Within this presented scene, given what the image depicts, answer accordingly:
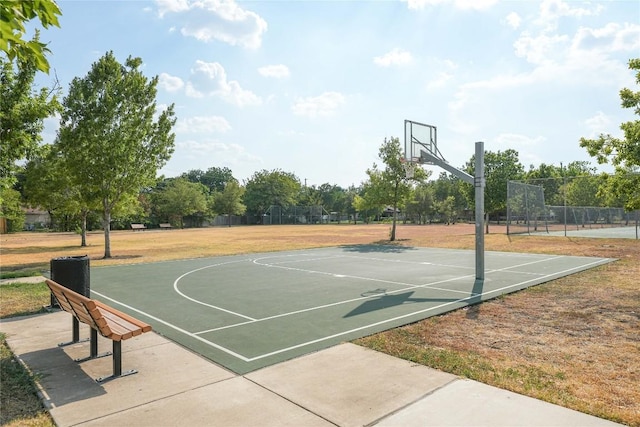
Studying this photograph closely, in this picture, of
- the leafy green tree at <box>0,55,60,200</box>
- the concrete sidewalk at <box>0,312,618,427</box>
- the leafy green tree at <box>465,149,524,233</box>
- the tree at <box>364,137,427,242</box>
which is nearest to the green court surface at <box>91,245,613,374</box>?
the concrete sidewalk at <box>0,312,618,427</box>

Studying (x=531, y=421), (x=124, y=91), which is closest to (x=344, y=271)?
(x=531, y=421)

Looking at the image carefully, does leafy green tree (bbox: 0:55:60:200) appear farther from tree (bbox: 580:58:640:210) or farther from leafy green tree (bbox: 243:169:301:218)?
leafy green tree (bbox: 243:169:301:218)

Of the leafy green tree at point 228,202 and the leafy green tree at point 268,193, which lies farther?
the leafy green tree at point 268,193

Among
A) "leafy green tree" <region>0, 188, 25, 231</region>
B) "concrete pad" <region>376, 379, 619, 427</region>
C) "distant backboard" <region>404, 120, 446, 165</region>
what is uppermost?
"distant backboard" <region>404, 120, 446, 165</region>

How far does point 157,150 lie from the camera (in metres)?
A: 23.4

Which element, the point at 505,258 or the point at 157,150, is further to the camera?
the point at 157,150

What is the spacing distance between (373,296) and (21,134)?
9.33 meters

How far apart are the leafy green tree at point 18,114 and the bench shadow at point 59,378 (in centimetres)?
609

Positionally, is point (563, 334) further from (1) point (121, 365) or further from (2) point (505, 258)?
(2) point (505, 258)

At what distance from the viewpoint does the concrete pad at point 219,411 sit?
13.9 ft

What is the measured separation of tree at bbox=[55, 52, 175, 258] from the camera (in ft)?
70.4

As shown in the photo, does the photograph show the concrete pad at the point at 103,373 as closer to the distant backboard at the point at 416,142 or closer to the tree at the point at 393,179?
the distant backboard at the point at 416,142

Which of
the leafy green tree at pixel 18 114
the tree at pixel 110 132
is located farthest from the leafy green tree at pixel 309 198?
the leafy green tree at pixel 18 114

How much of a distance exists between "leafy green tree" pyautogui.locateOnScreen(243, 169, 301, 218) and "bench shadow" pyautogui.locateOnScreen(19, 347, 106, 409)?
90.4 metres
